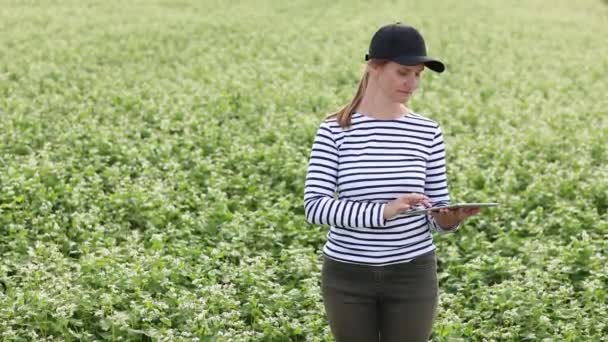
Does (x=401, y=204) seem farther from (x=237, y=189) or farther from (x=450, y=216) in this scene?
(x=237, y=189)

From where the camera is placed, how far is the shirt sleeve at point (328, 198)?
3869mm

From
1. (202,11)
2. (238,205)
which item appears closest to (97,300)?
(238,205)

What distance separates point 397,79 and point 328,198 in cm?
58

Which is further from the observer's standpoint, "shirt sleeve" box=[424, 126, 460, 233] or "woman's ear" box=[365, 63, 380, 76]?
"shirt sleeve" box=[424, 126, 460, 233]

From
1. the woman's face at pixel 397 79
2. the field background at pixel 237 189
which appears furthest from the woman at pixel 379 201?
the field background at pixel 237 189

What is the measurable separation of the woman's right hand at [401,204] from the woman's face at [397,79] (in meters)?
0.44

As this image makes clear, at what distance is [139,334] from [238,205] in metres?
3.19

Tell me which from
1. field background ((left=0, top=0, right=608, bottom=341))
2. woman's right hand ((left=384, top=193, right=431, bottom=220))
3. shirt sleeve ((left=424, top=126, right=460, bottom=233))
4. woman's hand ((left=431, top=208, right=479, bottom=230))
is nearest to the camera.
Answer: woman's right hand ((left=384, top=193, right=431, bottom=220))

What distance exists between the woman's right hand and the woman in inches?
1.6

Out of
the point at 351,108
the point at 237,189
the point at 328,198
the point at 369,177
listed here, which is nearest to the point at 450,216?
the point at 369,177

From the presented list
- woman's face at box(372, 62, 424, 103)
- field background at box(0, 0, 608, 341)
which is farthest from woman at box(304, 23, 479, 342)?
Answer: field background at box(0, 0, 608, 341)

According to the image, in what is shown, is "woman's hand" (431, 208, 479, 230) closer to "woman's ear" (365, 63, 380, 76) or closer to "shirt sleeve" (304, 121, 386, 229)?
"shirt sleeve" (304, 121, 386, 229)

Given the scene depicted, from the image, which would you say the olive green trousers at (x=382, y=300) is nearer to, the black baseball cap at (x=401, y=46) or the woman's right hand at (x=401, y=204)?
the woman's right hand at (x=401, y=204)

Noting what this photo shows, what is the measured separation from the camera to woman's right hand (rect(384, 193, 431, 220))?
379 cm
